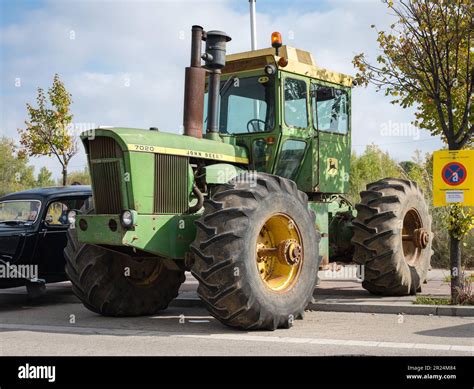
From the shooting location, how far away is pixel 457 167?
1014 cm

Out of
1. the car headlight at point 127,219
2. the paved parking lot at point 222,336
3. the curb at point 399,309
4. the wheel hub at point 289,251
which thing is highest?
the car headlight at point 127,219

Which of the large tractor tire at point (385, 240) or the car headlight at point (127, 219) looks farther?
the large tractor tire at point (385, 240)

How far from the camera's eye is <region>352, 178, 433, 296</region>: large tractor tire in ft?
34.6

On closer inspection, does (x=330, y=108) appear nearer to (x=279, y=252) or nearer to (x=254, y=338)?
(x=279, y=252)

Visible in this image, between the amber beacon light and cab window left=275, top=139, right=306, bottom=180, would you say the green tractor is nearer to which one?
cab window left=275, top=139, right=306, bottom=180

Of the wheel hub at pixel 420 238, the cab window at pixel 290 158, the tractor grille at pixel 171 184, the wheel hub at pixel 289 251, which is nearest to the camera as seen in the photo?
the tractor grille at pixel 171 184

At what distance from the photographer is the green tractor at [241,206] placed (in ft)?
26.1

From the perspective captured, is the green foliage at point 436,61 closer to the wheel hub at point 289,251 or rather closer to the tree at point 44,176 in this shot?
the wheel hub at point 289,251

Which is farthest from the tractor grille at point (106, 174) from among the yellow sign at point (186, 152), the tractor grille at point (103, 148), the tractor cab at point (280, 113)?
the tractor cab at point (280, 113)

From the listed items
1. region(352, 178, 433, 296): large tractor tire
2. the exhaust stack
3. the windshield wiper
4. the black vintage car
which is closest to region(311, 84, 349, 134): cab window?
region(352, 178, 433, 296): large tractor tire

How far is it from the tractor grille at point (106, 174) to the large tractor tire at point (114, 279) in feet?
1.95

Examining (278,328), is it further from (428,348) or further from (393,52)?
(393,52)

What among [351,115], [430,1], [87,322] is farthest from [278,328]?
[430,1]

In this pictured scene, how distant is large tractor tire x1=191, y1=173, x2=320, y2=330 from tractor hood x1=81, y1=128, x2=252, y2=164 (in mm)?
837
